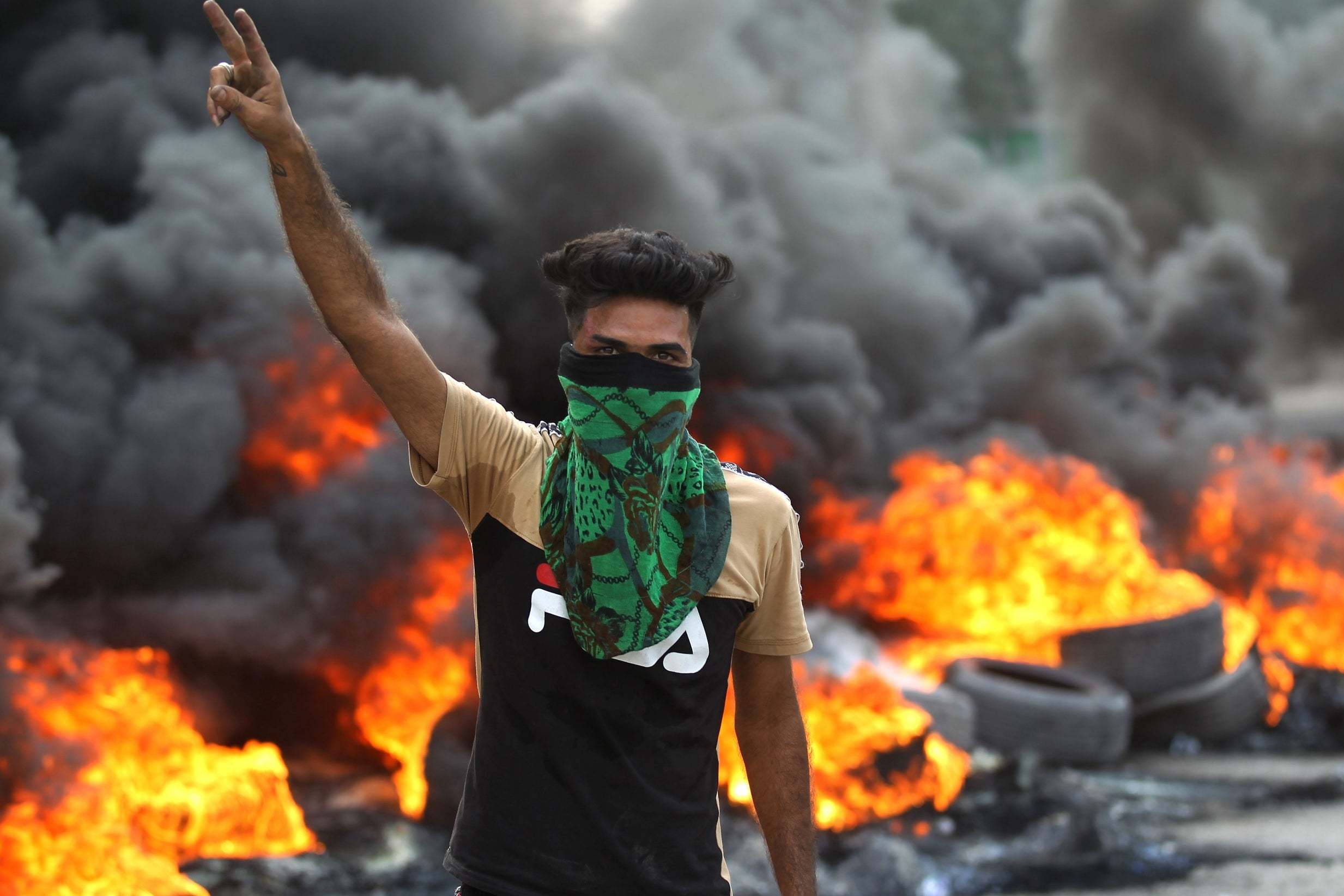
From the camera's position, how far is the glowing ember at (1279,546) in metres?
12.4

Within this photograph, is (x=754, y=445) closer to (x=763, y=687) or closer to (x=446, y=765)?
(x=446, y=765)

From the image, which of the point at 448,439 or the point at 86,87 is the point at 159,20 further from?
the point at 448,439

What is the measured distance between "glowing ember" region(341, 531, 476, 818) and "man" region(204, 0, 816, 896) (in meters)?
6.38

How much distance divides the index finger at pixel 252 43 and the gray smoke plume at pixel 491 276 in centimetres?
693

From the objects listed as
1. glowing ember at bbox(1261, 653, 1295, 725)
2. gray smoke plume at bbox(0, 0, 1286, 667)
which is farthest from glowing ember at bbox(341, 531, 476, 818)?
glowing ember at bbox(1261, 653, 1295, 725)

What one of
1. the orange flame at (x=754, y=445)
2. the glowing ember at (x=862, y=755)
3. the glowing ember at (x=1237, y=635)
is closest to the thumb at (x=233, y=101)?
the glowing ember at (x=862, y=755)

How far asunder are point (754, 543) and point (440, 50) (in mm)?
12125

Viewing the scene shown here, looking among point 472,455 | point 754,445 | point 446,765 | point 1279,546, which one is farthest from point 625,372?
point 1279,546

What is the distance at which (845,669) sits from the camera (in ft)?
29.2

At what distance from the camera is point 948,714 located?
823 centimetres

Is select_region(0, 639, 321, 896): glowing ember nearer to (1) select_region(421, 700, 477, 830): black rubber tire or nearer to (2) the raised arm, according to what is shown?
(1) select_region(421, 700, 477, 830): black rubber tire

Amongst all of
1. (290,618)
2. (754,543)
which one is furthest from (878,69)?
(754,543)

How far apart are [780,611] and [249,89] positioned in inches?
47.9

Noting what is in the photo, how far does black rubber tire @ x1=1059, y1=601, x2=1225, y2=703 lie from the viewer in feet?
31.3
